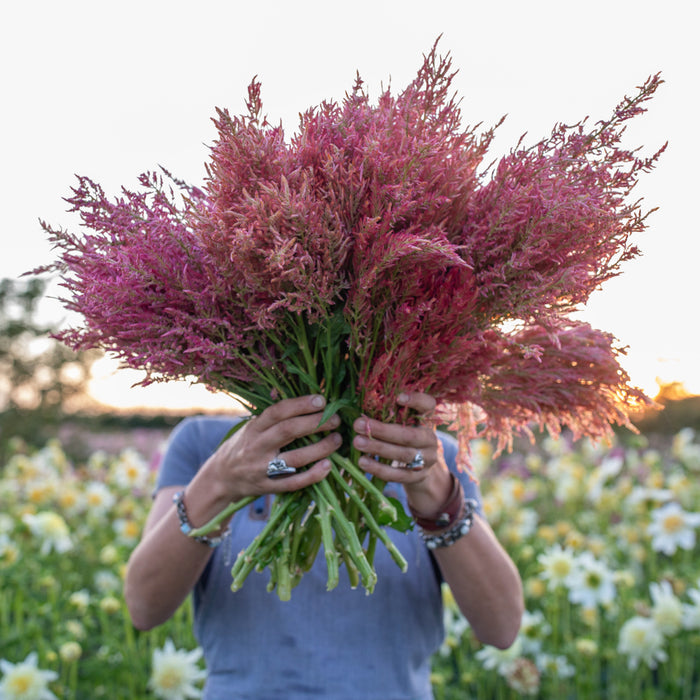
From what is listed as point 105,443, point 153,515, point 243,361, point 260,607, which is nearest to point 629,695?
point 260,607

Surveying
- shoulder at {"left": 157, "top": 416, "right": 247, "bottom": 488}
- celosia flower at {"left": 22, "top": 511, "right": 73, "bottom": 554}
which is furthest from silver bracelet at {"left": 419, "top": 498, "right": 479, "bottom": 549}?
celosia flower at {"left": 22, "top": 511, "right": 73, "bottom": 554}

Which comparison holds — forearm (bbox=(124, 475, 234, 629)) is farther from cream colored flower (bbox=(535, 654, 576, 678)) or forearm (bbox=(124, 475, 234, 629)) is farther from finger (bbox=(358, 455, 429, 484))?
cream colored flower (bbox=(535, 654, 576, 678))

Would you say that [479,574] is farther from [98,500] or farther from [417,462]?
[98,500]

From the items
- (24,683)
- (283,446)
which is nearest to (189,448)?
(283,446)

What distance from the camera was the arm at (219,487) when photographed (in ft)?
3.94

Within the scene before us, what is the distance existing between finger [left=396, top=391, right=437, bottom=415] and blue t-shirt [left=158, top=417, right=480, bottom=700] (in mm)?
588

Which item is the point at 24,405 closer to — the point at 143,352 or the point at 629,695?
the point at 629,695

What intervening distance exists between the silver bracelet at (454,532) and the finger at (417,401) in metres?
0.35

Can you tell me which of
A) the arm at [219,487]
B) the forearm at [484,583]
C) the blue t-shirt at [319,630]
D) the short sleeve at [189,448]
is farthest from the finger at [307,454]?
the short sleeve at [189,448]

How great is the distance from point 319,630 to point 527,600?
79.5 inches

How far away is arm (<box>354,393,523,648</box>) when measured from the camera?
121cm

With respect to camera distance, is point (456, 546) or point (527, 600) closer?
point (456, 546)

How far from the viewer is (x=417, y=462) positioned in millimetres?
1247

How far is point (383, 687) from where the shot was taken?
65.3 inches
